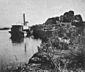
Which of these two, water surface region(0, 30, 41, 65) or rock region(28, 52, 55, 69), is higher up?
rock region(28, 52, 55, 69)

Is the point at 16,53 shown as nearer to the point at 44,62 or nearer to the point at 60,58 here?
the point at 44,62

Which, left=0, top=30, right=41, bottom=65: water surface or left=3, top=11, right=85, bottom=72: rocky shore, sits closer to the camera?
left=3, top=11, right=85, bottom=72: rocky shore

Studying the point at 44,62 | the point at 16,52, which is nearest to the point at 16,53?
the point at 16,52

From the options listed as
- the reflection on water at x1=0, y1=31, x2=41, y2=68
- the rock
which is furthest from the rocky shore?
the reflection on water at x1=0, y1=31, x2=41, y2=68

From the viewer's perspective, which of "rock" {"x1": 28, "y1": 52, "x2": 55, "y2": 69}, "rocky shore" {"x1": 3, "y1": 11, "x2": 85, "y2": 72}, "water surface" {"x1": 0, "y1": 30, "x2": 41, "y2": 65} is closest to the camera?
"rocky shore" {"x1": 3, "y1": 11, "x2": 85, "y2": 72}

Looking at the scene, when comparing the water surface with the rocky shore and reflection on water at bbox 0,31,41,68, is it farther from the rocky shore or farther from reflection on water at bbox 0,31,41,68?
the rocky shore

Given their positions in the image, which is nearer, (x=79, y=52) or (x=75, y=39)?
(x=79, y=52)

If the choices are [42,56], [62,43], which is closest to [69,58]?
[42,56]

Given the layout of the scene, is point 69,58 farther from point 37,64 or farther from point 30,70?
point 30,70

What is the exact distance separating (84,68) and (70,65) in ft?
2.67

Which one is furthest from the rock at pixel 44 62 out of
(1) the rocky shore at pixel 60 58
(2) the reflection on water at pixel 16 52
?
(2) the reflection on water at pixel 16 52

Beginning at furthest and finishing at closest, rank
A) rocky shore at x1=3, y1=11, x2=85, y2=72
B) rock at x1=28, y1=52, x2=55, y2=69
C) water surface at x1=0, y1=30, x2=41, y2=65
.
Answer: water surface at x1=0, y1=30, x2=41, y2=65 → rock at x1=28, y1=52, x2=55, y2=69 → rocky shore at x1=3, y1=11, x2=85, y2=72

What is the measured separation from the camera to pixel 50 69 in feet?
30.6

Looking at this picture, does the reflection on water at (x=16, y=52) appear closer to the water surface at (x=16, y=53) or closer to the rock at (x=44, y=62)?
the water surface at (x=16, y=53)
